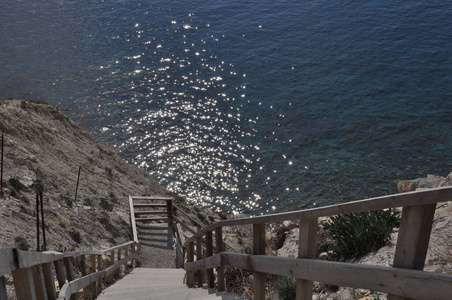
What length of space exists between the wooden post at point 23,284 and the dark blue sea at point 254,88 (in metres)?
21.3

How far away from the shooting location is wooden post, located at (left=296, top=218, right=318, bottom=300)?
398cm

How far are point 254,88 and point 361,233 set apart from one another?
27.9m

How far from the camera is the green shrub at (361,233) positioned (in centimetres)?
865

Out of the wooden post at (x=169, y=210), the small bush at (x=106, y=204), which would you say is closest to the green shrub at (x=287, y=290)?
the small bush at (x=106, y=204)

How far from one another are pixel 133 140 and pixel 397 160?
15.8 m

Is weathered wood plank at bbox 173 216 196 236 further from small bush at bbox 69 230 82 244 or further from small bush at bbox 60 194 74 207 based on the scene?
small bush at bbox 60 194 74 207

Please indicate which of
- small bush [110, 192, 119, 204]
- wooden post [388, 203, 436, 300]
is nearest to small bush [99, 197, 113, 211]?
small bush [110, 192, 119, 204]

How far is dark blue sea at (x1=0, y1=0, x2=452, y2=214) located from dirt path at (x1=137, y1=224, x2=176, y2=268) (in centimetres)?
831

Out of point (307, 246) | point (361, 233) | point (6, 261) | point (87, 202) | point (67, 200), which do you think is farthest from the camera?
point (87, 202)

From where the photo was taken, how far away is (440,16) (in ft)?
140

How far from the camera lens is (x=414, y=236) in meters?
2.90

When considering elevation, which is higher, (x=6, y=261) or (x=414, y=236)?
(x=6, y=261)

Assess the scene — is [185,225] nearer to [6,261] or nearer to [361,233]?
Result: [361,233]

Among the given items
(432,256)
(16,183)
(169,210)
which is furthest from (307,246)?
(169,210)
